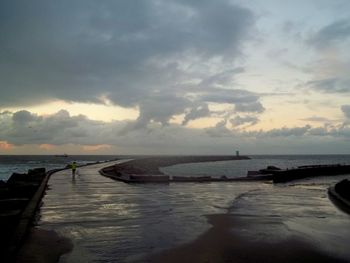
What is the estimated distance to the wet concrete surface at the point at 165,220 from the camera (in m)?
9.78

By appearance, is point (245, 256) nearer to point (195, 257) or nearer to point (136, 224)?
point (195, 257)

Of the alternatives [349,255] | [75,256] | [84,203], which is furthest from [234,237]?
[84,203]

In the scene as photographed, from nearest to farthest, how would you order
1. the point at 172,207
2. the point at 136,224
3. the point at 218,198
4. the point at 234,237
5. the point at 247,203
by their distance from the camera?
the point at 234,237, the point at 136,224, the point at 172,207, the point at 247,203, the point at 218,198

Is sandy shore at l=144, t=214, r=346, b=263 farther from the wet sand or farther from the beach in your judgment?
the wet sand

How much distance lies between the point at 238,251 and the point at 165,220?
426 centimetres

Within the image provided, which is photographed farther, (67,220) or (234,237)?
(67,220)

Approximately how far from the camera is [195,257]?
884cm

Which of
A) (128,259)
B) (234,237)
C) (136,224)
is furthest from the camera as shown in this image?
(136,224)

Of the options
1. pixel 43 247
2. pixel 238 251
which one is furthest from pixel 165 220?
pixel 43 247

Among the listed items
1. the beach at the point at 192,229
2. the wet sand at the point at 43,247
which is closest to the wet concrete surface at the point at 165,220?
the beach at the point at 192,229

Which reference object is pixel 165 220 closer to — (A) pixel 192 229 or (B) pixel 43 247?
(A) pixel 192 229

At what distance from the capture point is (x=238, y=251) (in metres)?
9.38

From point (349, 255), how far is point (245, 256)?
2.45m

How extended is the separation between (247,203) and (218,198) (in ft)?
7.48
